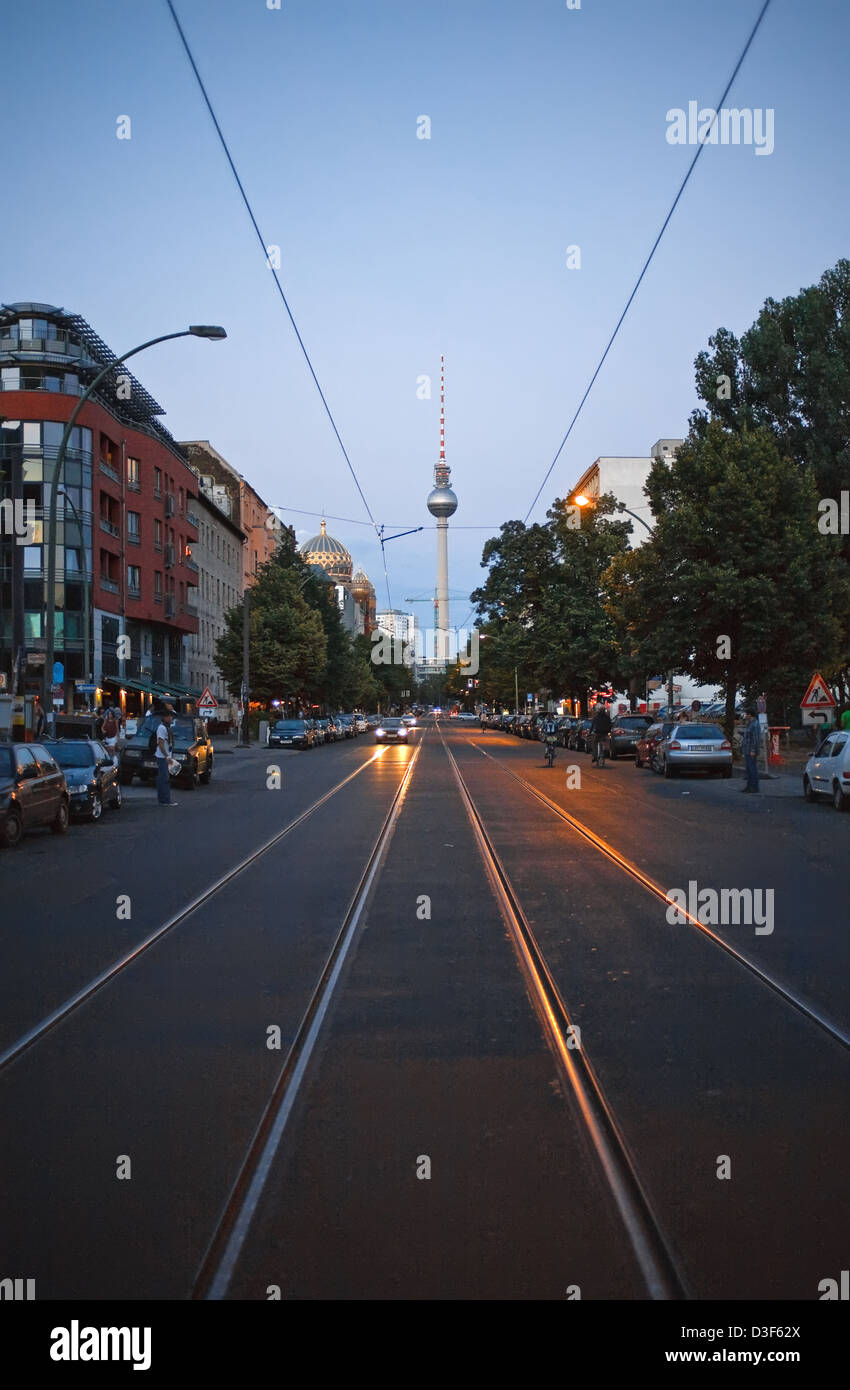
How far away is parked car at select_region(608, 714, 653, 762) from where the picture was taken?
43.7m

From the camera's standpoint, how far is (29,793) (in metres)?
18.0

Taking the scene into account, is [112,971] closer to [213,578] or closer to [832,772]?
[832,772]

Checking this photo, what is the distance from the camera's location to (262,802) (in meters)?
25.2

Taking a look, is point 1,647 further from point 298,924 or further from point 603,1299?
point 603,1299

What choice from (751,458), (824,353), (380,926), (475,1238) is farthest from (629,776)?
(475,1238)

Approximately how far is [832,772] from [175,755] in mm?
14818

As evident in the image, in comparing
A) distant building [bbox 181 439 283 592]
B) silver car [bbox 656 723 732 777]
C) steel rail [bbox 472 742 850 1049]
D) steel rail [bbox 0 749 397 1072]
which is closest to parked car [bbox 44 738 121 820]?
steel rail [bbox 0 749 397 1072]

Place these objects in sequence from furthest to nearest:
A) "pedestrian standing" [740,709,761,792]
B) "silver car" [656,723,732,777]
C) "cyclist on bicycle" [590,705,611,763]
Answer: "cyclist on bicycle" [590,705,611,763] → "silver car" [656,723,732,777] → "pedestrian standing" [740,709,761,792]

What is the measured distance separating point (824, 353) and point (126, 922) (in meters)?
41.0

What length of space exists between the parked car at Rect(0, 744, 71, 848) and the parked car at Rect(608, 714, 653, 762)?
26.6 metres

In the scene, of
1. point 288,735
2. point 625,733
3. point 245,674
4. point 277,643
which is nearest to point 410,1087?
point 625,733

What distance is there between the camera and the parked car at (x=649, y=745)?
3643 cm

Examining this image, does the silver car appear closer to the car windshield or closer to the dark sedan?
the car windshield
